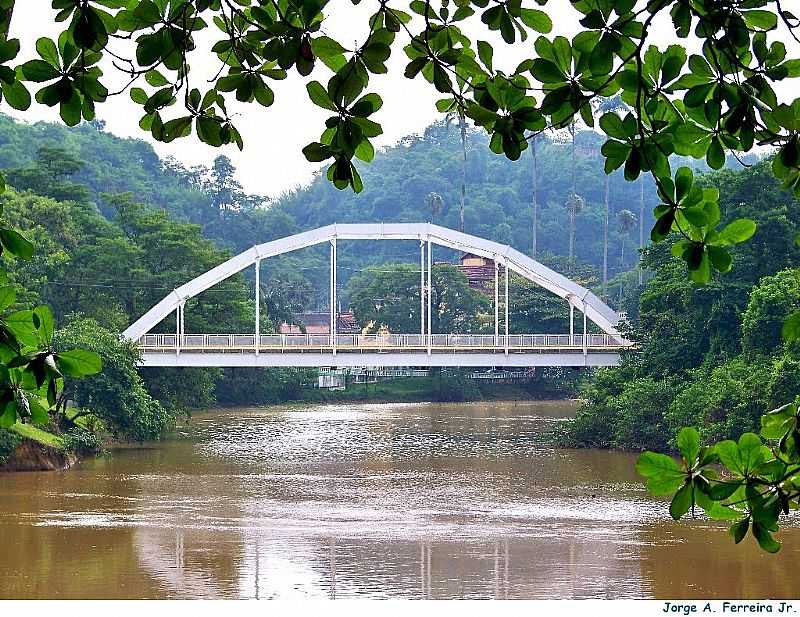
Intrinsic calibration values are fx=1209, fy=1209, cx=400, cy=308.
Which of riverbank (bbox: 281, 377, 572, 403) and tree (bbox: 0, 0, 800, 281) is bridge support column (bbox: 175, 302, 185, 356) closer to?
riverbank (bbox: 281, 377, 572, 403)

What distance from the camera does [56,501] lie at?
41.2 feet

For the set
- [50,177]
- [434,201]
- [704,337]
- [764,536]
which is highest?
[434,201]

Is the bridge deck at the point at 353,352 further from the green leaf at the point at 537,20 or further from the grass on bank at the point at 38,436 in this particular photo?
the green leaf at the point at 537,20

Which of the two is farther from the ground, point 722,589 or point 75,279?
point 75,279

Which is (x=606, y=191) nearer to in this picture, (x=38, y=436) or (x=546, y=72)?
(x=38, y=436)

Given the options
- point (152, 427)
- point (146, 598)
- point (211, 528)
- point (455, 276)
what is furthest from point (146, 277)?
point (146, 598)

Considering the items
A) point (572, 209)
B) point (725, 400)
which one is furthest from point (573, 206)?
point (725, 400)

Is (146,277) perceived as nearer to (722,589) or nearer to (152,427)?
(152,427)

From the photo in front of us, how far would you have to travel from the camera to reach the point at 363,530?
433 inches

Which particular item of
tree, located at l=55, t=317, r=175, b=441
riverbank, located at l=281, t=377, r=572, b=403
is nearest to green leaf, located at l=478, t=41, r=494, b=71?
tree, located at l=55, t=317, r=175, b=441

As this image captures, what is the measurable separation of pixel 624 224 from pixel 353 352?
2235 centimetres

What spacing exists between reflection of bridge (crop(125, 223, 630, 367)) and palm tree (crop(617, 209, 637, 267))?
18.7 metres

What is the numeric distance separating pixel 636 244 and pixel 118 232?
23.0m

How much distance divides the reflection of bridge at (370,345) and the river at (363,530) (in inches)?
107
